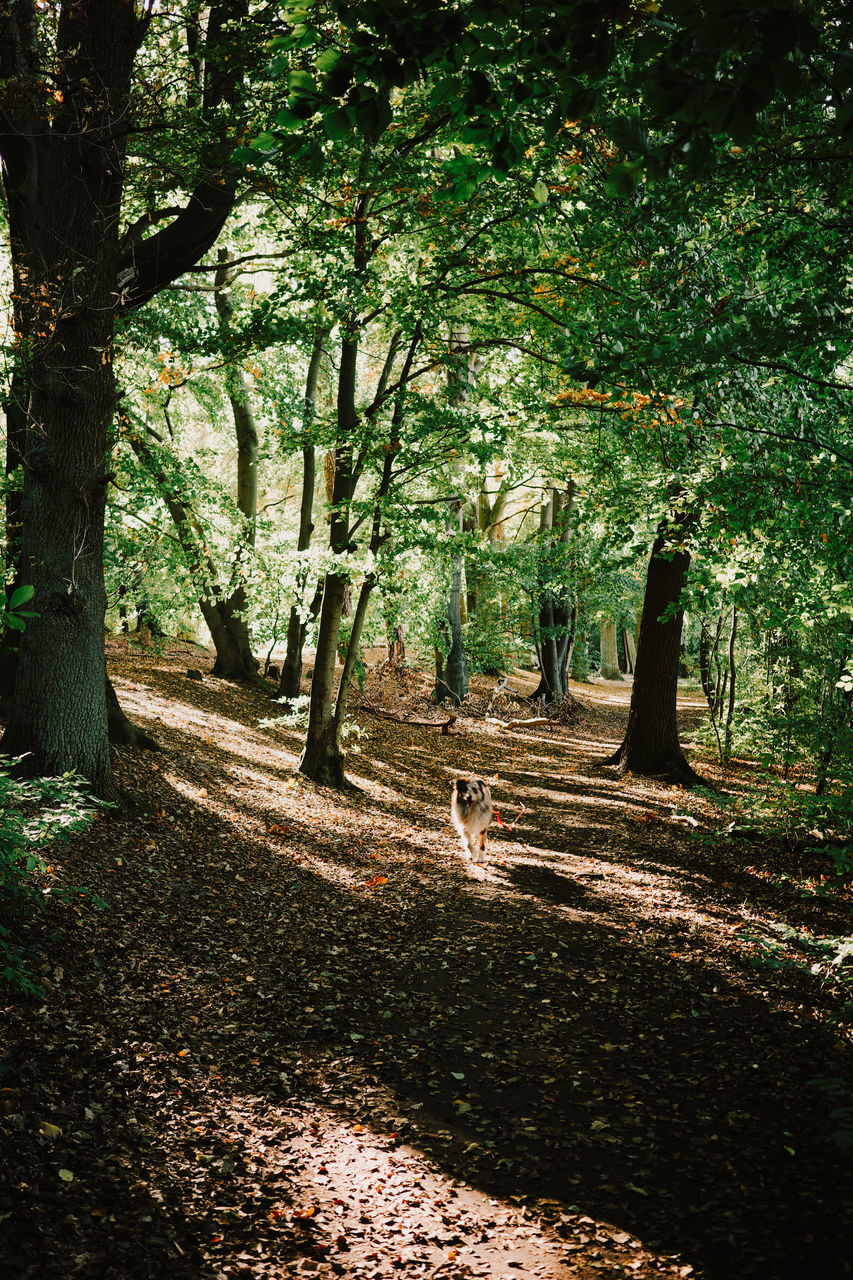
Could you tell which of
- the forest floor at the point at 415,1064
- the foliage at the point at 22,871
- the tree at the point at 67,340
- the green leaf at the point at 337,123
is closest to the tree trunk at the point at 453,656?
the forest floor at the point at 415,1064

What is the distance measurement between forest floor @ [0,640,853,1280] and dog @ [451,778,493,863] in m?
0.43

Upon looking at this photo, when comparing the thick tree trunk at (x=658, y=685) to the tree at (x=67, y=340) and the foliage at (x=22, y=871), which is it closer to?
the tree at (x=67, y=340)

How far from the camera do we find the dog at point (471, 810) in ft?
28.7

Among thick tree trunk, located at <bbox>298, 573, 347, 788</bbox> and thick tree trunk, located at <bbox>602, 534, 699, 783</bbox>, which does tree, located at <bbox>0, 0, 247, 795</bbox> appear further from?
thick tree trunk, located at <bbox>602, 534, 699, 783</bbox>

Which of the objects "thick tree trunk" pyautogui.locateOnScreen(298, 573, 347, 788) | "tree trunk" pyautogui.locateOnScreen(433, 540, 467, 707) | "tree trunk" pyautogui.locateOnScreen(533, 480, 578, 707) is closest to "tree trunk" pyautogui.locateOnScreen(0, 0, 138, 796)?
"thick tree trunk" pyautogui.locateOnScreen(298, 573, 347, 788)

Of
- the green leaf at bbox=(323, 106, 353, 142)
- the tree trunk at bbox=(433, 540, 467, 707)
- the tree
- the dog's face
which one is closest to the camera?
the green leaf at bbox=(323, 106, 353, 142)

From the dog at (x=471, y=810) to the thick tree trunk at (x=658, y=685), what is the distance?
545cm

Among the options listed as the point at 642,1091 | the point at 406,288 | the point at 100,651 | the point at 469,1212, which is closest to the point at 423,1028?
the point at 642,1091

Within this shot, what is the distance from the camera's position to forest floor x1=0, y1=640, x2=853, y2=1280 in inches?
126

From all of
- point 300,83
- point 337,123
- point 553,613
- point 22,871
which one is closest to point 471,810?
point 22,871

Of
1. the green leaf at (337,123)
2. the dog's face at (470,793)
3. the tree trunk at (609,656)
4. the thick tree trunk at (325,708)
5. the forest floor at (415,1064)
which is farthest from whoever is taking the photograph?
the tree trunk at (609,656)

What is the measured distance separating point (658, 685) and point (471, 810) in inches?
235

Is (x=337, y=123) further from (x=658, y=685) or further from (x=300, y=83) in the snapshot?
(x=658, y=685)

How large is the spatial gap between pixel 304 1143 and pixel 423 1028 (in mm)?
1495
